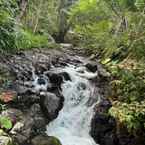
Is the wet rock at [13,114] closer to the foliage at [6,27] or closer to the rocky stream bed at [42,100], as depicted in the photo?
the rocky stream bed at [42,100]

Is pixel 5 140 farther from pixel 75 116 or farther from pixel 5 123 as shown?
pixel 75 116

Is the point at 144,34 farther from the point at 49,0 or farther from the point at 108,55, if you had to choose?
the point at 49,0

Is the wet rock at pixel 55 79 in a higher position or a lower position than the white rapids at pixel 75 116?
higher

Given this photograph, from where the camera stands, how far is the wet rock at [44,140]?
270 inches

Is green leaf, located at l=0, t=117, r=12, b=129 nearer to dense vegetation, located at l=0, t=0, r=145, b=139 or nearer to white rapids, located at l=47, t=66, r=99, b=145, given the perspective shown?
white rapids, located at l=47, t=66, r=99, b=145

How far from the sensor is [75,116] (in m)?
8.44

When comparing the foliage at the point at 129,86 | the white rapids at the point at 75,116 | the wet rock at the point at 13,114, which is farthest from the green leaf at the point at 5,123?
the foliage at the point at 129,86

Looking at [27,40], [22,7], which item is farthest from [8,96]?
[22,7]

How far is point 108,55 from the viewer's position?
477 inches

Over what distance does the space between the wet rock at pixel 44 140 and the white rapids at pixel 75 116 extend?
0.44m

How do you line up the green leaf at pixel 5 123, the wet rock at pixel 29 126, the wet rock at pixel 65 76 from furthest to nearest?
the wet rock at pixel 65 76 < the wet rock at pixel 29 126 < the green leaf at pixel 5 123

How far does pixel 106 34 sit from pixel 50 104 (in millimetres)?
6222

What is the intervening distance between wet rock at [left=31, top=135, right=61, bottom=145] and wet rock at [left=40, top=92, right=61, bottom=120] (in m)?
0.82

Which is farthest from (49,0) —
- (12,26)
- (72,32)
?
(12,26)
